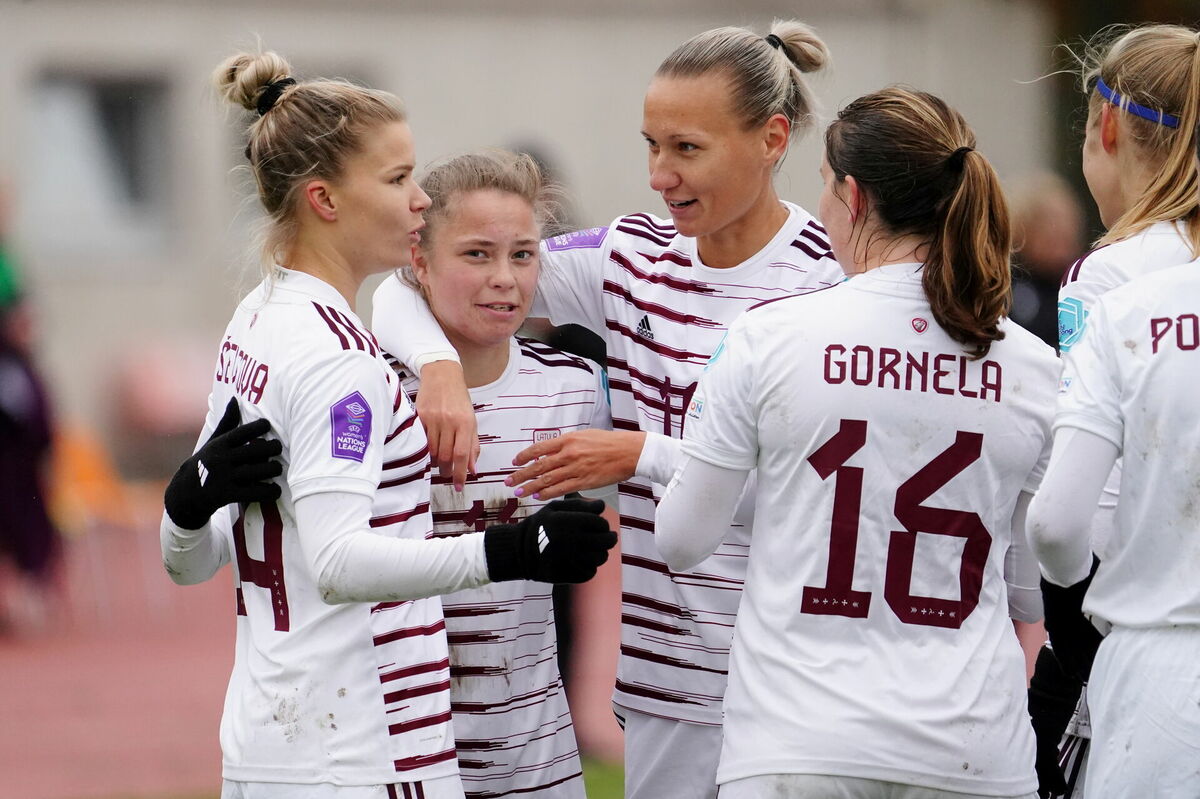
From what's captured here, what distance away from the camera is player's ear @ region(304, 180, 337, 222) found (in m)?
2.73

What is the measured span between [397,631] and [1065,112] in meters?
14.6

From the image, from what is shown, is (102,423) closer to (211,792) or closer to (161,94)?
(161,94)

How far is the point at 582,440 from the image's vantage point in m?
2.88

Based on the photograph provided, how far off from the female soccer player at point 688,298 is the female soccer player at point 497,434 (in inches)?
3.6

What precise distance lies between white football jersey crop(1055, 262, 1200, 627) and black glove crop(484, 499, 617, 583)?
0.77 meters

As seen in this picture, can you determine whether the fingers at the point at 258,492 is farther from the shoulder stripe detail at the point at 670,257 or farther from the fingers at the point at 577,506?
the shoulder stripe detail at the point at 670,257

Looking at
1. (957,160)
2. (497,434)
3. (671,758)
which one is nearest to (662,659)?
(671,758)

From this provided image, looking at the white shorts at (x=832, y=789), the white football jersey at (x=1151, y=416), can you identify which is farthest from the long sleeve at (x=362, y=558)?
the white football jersey at (x=1151, y=416)

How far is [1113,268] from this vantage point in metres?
2.72

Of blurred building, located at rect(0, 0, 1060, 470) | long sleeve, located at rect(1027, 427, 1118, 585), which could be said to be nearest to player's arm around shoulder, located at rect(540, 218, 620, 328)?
long sleeve, located at rect(1027, 427, 1118, 585)

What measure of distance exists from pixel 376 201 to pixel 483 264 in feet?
1.52

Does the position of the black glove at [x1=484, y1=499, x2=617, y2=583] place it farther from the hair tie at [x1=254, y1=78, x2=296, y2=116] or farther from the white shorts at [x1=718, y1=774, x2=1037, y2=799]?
the hair tie at [x1=254, y1=78, x2=296, y2=116]

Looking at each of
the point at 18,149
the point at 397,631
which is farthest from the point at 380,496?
the point at 18,149

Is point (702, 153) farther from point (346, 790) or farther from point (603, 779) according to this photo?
point (603, 779)
